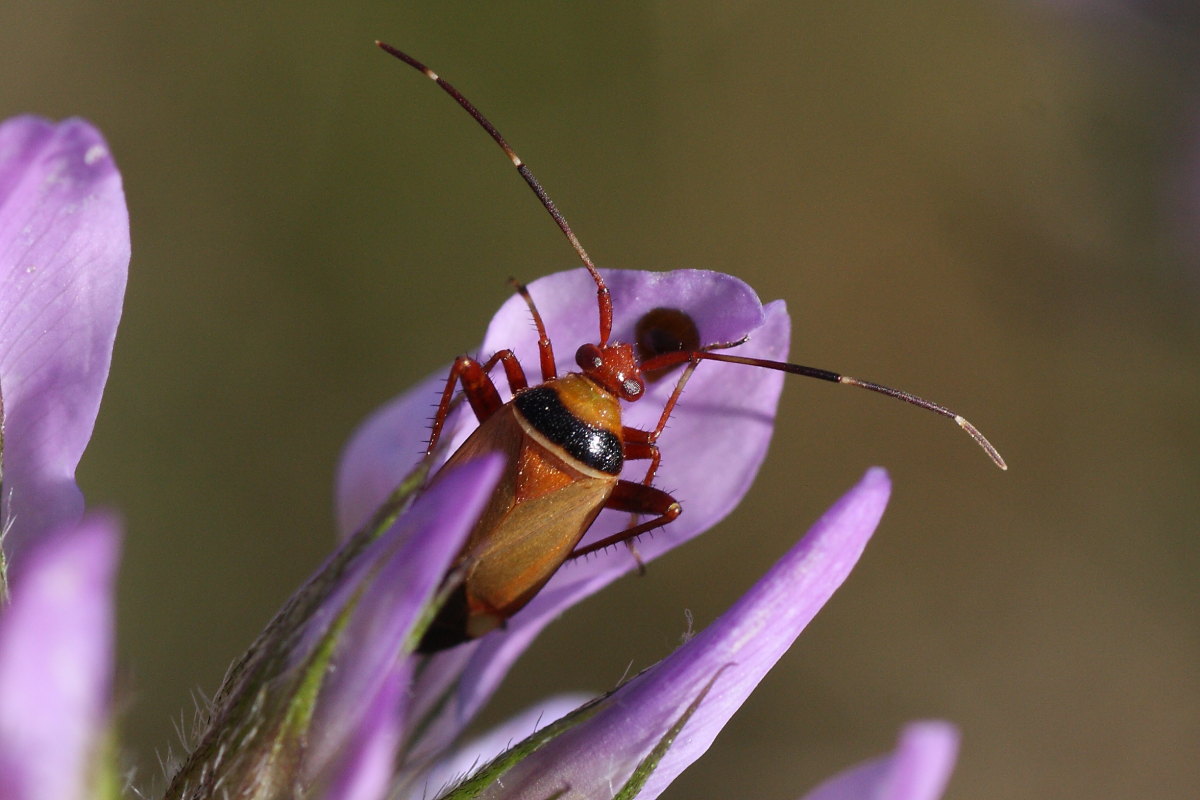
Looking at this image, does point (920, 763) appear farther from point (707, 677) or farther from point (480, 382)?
point (480, 382)

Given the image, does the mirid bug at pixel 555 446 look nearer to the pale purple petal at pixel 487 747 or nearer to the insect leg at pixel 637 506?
the insect leg at pixel 637 506

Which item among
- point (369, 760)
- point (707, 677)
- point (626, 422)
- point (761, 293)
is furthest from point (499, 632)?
point (761, 293)

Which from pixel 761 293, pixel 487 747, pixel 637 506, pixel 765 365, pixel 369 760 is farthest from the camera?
pixel 761 293

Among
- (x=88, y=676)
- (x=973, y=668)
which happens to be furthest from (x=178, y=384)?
(x=88, y=676)

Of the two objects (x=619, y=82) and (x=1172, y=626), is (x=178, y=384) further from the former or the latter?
(x=1172, y=626)

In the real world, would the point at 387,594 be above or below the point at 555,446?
above

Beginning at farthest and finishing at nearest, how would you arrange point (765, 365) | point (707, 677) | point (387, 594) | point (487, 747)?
point (487, 747)
point (765, 365)
point (707, 677)
point (387, 594)

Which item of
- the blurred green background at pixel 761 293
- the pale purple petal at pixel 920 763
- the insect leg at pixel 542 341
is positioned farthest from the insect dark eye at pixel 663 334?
the blurred green background at pixel 761 293
